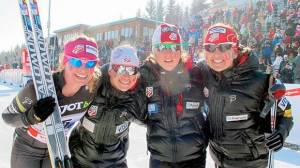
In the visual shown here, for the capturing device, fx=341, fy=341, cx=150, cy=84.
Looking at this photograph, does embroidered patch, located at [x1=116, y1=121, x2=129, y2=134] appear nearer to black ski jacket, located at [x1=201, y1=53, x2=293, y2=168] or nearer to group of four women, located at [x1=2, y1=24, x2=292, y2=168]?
group of four women, located at [x1=2, y1=24, x2=292, y2=168]

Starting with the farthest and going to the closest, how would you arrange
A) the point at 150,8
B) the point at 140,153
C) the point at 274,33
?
the point at 150,8 → the point at 274,33 → the point at 140,153

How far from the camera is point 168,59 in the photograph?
368 cm

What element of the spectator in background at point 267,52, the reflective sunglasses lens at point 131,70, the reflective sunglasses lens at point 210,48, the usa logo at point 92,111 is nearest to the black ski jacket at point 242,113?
the reflective sunglasses lens at point 210,48

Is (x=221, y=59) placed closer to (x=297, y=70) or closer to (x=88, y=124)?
(x=88, y=124)

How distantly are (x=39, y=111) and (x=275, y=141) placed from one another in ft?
7.62

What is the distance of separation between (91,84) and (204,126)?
4.35 feet

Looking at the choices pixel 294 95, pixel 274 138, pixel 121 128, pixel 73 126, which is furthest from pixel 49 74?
pixel 294 95

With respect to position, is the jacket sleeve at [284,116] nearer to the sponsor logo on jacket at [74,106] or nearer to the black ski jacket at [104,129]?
the black ski jacket at [104,129]

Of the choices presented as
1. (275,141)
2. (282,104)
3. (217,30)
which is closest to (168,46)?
(217,30)

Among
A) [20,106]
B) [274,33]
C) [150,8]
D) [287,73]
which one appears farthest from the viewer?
[150,8]

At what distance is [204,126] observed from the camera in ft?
12.4

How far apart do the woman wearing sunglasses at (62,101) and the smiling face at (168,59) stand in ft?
2.32

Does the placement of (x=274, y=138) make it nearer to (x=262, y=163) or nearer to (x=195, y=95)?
(x=262, y=163)

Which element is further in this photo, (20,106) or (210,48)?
(210,48)
